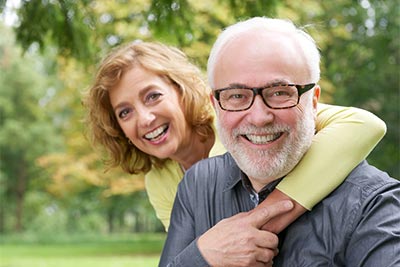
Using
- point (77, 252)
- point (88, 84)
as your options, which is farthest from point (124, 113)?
point (77, 252)

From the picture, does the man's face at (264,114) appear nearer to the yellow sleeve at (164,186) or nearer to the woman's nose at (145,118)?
the woman's nose at (145,118)

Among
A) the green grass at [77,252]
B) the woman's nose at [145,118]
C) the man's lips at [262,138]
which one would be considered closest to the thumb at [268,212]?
the man's lips at [262,138]

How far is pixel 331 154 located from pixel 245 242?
354 mm

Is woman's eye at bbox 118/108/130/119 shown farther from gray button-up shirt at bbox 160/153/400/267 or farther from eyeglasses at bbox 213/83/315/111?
eyeglasses at bbox 213/83/315/111

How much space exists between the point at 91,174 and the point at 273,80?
43.1 ft

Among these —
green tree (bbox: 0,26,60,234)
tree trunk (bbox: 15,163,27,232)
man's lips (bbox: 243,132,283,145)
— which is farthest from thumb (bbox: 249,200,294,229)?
tree trunk (bbox: 15,163,27,232)

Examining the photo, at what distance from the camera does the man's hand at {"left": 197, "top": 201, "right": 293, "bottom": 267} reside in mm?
1869

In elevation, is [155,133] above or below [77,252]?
above

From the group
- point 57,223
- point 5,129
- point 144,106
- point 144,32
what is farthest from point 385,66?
point 57,223

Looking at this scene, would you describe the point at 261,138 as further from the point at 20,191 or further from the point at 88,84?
the point at 20,191

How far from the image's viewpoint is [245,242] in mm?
1875

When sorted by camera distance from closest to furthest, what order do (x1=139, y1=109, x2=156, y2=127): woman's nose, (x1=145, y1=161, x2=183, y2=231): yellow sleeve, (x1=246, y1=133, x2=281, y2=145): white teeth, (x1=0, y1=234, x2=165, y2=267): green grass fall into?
(x1=246, y1=133, x2=281, y2=145): white teeth
(x1=139, y1=109, x2=156, y2=127): woman's nose
(x1=145, y1=161, x2=183, y2=231): yellow sleeve
(x1=0, y1=234, x2=165, y2=267): green grass

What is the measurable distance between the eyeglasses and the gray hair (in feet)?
0.21

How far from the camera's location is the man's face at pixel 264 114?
5.93 ft
